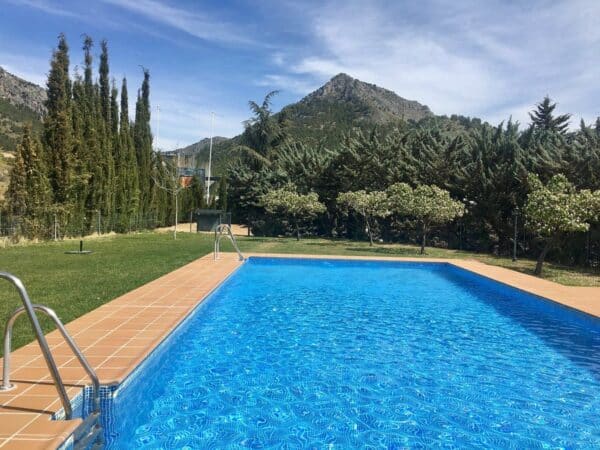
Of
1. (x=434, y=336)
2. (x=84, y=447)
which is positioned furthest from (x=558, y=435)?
(x=84, y=447)

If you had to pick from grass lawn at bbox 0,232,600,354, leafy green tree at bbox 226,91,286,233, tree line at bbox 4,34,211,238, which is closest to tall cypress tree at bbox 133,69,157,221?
tree line at bbox 4,34,211,238

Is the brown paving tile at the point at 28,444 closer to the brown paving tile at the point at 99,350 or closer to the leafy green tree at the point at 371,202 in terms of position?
the brown paving tile at the point at 99,350

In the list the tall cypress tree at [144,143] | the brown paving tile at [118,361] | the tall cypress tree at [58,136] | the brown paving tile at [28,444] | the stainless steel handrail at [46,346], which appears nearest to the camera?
the brown paving tile at [28,444]

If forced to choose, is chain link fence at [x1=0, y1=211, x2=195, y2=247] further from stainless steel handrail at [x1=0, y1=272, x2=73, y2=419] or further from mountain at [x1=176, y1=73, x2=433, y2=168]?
stainless steel handrail at [x1=0, y1=272, x2=73, y2=419]

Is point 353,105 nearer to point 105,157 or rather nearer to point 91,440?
point 105,157

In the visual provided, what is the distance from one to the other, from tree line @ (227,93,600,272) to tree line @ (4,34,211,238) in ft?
21.4

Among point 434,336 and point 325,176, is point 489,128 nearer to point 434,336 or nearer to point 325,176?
point 325,176

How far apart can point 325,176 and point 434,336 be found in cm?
1903

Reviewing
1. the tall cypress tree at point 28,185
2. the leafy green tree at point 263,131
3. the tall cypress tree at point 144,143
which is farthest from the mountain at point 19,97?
the tall cypress tree at point 28,185

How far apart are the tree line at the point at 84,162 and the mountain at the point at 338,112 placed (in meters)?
10.5

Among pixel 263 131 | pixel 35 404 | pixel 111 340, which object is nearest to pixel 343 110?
pixel 263 131

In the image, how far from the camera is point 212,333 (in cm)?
701

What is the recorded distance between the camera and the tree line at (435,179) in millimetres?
16953

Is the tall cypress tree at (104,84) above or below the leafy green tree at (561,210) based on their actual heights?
above
